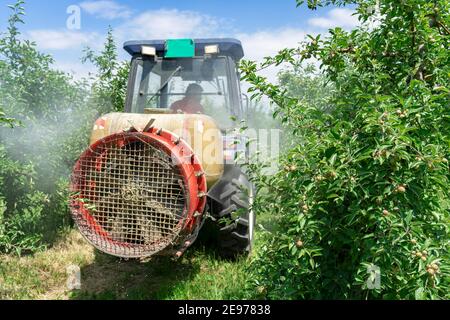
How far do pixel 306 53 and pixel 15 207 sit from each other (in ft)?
11.3

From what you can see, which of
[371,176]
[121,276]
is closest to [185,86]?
[121,276]

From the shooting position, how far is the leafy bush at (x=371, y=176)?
1.94 m

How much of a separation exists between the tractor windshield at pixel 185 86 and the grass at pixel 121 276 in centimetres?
141

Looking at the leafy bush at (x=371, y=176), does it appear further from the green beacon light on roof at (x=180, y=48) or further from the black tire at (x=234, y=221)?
the green beacon light on roof at (x=180, y=48)

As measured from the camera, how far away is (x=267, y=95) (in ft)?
8.81

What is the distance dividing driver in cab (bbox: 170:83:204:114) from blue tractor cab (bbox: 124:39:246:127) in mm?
10

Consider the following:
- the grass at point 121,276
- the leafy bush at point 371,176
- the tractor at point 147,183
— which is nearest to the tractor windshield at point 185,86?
the tractor at point 147,183

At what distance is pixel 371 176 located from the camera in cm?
→ 202

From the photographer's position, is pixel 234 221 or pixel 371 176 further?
pixel 234 221

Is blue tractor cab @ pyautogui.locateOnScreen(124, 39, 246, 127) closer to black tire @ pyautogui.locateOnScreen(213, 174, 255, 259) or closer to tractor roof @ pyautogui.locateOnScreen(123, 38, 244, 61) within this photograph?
tractor roof @ pyautogui.locateOnScreen(123, 38, 244, 61)

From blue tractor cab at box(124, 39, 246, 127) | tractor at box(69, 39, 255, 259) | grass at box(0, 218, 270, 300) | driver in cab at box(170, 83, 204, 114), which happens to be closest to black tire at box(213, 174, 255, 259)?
grass at box(0, 218, 270, 300)

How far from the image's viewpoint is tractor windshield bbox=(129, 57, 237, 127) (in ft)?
14.0

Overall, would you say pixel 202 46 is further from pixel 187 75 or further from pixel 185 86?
pixel 185 86

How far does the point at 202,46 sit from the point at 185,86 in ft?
1.48
